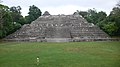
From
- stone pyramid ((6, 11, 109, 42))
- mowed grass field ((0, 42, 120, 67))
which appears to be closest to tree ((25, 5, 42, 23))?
stone pyramid ((6, 11, 109, 42))

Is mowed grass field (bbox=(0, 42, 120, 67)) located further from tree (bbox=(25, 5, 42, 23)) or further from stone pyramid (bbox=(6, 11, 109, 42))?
tree (bbox=(25, 5, 42, 23))

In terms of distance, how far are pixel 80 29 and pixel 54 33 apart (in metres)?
5.63

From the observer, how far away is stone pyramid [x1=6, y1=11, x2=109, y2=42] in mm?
48812

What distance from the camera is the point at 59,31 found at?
5203 centimetres

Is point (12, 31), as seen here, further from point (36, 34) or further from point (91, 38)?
point (91, 38)

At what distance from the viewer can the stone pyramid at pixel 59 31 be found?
160ft

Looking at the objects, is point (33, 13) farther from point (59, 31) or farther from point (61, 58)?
point (61, 58)

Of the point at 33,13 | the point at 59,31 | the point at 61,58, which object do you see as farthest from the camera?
the point at 33,13

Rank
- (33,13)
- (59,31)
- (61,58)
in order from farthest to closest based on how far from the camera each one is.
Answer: (33,13) → (59,31) → (61,58)

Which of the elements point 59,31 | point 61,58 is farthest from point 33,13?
point 61,58

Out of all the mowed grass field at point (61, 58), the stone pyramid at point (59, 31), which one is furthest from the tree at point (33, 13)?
the mowed grass field at point (61, 58)

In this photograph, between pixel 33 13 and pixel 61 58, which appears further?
pixel 33 13

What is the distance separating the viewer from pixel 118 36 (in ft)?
172

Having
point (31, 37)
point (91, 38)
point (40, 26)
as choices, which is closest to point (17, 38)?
point (31, 37)
